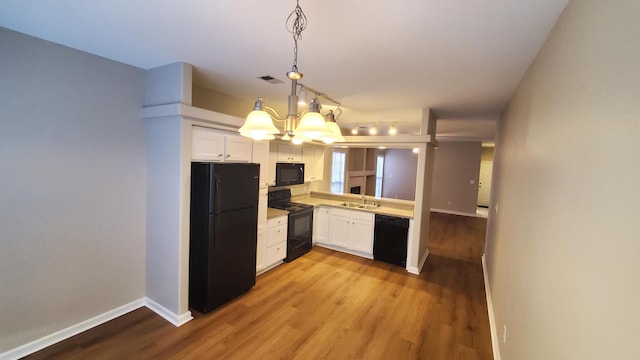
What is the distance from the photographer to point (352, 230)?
4.76 meters

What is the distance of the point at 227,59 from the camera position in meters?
2.38

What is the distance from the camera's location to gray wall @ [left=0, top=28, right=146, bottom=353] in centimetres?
210

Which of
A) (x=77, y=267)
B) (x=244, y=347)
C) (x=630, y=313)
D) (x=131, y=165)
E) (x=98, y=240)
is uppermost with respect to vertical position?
(x=131, y=165)

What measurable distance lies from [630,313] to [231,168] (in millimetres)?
2859

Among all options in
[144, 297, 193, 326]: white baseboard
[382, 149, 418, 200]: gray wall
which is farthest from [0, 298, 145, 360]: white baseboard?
[382, 149, 418, 200]: gray wall

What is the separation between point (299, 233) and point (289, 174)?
3.48 feet

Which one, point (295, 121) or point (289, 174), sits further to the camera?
point (289, 174)

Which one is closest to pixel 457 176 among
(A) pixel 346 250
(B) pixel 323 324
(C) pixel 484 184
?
(C) pixel 484 184

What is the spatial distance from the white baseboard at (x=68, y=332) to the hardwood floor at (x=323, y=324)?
0.06 meters

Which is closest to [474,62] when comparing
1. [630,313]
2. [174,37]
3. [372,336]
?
[630,313]

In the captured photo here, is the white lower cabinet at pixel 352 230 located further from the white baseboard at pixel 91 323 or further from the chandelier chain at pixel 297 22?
the chandelier chain at pixel 297 22

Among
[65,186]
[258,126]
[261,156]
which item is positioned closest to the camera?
[258,126]

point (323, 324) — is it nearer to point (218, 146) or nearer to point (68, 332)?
point (218, 146)

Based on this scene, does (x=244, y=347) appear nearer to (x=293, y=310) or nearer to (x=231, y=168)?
(x=293, y=310)
